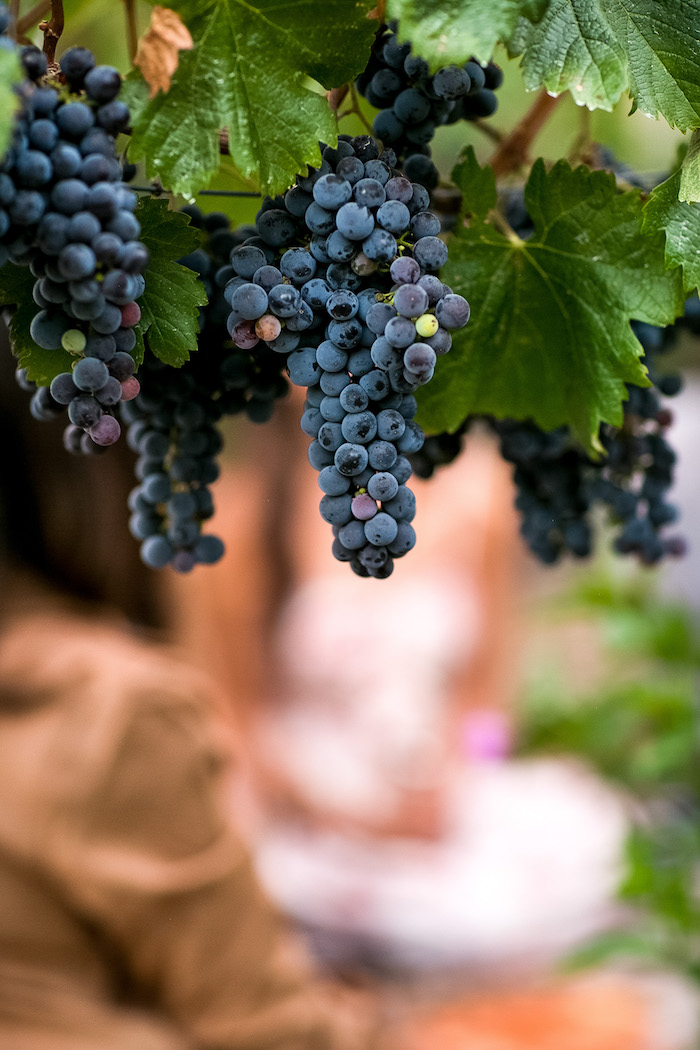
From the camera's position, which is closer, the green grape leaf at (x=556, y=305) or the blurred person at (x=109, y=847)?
the green grape leaf at (x=556, y=305)

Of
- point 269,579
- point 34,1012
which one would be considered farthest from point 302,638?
point 34,1012

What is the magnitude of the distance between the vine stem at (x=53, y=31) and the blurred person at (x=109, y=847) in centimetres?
93

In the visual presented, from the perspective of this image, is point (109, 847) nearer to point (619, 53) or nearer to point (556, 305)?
point (556, 305)

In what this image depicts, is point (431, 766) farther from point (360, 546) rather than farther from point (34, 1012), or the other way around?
point (360, 546)

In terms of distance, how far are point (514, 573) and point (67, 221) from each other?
321 centimetres

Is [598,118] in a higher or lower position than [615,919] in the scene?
higher

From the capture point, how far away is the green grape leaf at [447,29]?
364 mm

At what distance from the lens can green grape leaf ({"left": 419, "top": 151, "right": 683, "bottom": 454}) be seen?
47 centimetres

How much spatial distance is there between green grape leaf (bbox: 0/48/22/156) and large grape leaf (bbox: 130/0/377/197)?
72mm

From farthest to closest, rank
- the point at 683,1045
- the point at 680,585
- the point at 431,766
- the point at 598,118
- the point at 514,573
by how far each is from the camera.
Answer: the point at 514,573
the point at 431,766
the point at 680,585
the point at 683,1045
the point at 598,118

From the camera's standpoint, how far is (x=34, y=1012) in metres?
1.13

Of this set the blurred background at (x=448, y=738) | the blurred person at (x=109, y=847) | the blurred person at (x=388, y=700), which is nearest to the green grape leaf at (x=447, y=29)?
the blurred person at (x=109, y=847)

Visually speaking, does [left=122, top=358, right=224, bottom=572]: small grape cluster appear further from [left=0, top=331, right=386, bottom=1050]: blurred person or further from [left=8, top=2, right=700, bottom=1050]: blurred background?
[left=8, top=2, right=700, bottom=1050]: blurred background

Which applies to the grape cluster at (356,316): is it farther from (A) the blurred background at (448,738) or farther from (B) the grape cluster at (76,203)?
(A) the blurred background at (448,738)
